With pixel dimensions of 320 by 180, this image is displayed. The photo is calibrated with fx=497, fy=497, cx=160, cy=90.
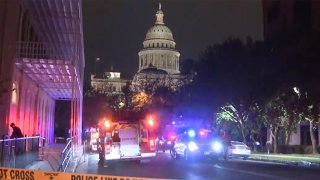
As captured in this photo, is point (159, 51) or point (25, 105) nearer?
Result: point (25, 105)

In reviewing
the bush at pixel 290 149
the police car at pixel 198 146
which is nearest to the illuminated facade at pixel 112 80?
the bush at pixel 290 149

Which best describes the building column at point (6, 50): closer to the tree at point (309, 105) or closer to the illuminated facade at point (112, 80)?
the tree at point (309, 105)

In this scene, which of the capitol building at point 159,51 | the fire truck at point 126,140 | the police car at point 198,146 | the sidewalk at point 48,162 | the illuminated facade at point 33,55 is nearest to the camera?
the sidewalk at point 48,162

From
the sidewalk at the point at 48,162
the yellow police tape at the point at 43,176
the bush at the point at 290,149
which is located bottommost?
the bush at the point at 290,149

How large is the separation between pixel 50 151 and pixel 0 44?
7.04m

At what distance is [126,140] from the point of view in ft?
80.8

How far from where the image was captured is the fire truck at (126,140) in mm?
24469

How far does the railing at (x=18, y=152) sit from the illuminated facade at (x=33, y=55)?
5.29 feet

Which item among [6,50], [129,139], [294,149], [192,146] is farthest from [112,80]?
[6,50]

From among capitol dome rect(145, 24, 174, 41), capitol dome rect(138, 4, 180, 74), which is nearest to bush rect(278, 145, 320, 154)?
capitol dome rect(138, 4, 180, 74)

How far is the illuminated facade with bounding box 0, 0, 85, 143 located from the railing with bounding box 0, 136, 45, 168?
5.29ft

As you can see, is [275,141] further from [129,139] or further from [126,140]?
[126,140]

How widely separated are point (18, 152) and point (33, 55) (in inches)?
333

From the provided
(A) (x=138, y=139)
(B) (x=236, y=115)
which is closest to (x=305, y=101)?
(B) (x=236, y=115)
